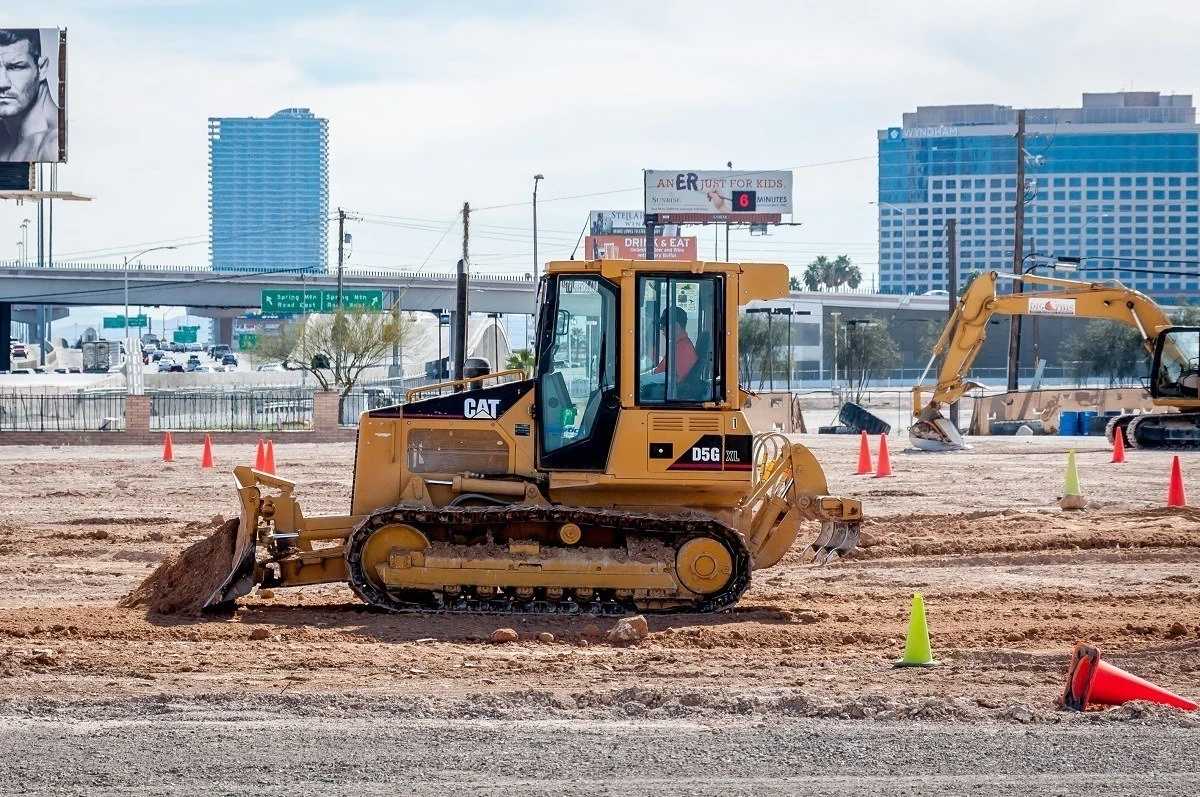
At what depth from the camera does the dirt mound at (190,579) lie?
35.1ft

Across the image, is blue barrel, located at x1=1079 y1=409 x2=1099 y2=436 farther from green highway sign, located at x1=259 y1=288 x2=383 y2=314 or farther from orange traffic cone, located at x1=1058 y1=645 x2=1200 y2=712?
green highway sign, located at x1=259 y1=288 x2=383 y2=314

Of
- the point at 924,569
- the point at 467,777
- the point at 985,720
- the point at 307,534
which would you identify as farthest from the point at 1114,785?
the point at 924,569

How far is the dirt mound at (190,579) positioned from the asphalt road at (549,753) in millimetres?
2957

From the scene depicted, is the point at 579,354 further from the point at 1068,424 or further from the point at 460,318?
the point at 1068,424

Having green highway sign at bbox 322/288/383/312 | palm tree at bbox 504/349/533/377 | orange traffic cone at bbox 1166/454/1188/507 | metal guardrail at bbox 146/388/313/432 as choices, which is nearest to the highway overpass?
green highway sign at bbox 322/288/383/312

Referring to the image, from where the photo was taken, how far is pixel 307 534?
35.0 feet

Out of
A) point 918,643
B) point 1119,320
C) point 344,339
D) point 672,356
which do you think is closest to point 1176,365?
point 1119,320

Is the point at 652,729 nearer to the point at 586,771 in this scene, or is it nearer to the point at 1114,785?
the point at 586,771

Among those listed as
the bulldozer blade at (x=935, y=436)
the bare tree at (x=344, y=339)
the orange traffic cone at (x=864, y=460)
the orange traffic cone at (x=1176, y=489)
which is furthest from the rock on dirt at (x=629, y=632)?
the bare tree at (x=344, y=339)

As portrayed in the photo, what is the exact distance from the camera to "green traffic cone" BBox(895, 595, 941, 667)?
8.90 metres

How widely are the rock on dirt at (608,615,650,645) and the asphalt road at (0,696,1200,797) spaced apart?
1.96 meters

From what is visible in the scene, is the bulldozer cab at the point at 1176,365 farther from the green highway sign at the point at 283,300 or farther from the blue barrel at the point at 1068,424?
the green highway sign at the point at 283,300

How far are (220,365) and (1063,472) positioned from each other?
99654 mm

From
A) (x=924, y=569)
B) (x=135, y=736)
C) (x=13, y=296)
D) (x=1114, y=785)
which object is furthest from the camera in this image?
(x=13, y=296)
